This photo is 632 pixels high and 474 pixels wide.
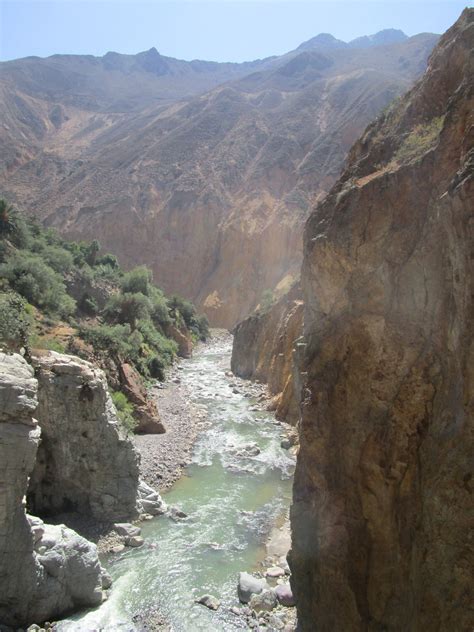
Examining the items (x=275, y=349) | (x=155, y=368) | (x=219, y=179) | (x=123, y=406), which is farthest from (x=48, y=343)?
(x=219, y=179)

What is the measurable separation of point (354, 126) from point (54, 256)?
53.8 metres

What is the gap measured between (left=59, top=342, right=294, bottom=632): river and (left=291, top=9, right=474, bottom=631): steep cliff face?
3.01 meters

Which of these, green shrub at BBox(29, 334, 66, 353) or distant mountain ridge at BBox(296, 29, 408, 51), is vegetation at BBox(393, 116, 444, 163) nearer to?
green shrub at BBox(29, 334, 66, 353)

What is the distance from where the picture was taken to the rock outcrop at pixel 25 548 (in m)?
9.69

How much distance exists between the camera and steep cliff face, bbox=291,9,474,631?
240 inches

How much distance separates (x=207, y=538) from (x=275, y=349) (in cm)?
1726

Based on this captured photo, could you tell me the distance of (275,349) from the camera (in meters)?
30.1

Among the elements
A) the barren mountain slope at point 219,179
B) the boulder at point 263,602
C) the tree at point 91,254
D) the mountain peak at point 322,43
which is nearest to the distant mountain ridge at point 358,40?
the mountain peak at point 322,43

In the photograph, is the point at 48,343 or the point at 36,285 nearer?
the point at 48,343

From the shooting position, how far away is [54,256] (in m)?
32.7

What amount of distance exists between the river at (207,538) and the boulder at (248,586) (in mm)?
189

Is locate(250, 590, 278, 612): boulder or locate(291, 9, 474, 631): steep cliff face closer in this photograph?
locate(291, 9, 474, 631): steep cliff face

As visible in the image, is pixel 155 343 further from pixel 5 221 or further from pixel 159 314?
pixel 5 221

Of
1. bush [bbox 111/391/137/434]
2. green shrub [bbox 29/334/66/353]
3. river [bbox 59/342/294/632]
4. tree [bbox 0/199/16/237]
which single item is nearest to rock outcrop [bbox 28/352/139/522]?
river [bbox 59/342/294/632]
